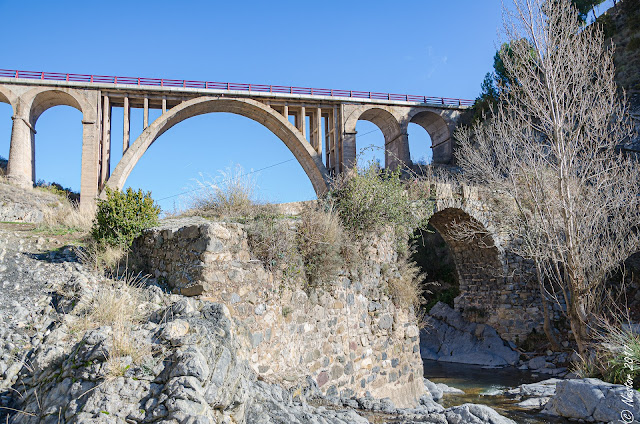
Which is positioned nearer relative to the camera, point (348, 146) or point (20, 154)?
point (20, 154)

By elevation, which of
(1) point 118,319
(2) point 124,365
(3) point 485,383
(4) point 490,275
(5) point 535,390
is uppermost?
(1) point 118,319

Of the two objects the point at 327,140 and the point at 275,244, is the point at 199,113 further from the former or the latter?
the point at 275,244

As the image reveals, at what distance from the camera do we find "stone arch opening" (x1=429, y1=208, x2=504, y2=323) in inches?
542

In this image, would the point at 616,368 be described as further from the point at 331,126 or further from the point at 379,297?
the point at 331,126

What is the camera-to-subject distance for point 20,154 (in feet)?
62.3

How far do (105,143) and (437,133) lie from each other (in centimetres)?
1754

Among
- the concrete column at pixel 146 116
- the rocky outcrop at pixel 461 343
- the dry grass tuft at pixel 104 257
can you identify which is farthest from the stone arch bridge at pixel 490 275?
the concrete column at pixel 146 116

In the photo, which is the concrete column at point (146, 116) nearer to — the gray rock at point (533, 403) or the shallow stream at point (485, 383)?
the shallow stream at point (485, 383)

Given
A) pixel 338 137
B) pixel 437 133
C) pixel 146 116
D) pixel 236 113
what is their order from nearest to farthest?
pixel 146 116 < pixel 236 113 < pixel 338 137 < pixel 437 133

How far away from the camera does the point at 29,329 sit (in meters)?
4.36

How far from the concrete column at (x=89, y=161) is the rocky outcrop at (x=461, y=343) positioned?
14969 mm

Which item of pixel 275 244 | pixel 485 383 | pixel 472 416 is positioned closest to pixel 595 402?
pixel 472 416

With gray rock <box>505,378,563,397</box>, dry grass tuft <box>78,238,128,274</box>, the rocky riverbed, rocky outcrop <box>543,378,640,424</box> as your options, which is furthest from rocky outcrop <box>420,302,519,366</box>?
dry grass tuft <box>78,238,128,274</box>

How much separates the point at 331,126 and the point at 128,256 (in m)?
18.6
